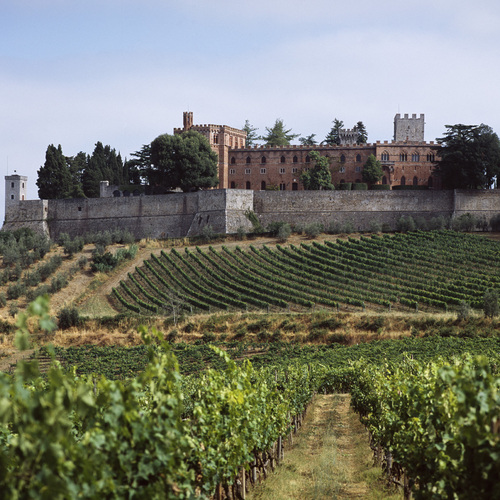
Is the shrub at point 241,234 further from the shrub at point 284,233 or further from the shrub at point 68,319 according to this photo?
the shrub at point 68,319

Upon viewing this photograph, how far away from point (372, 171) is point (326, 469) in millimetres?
52093

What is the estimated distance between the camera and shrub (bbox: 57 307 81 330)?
41.8m

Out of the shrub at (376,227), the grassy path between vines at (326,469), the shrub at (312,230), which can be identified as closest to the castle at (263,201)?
the shrub at (376,227)

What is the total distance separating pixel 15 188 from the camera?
208ft

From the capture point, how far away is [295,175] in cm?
6769

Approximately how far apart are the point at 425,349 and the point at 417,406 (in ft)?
75.8

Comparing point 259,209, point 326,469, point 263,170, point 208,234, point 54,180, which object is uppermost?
point 263,170

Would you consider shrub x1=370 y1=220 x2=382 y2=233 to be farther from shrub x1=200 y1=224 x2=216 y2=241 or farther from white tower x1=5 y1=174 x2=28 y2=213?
white tower x1=5 y1=174 x2=28 y2=213

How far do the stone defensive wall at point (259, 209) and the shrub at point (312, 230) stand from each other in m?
3.67

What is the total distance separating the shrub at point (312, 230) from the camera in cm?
5359

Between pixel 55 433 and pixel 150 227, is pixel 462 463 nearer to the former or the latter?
pixel 55 433

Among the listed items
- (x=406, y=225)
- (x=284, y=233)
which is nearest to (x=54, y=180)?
(x=284, y=233)

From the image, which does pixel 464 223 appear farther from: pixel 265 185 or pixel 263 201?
pixel 265 185

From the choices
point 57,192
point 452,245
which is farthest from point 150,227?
point 452,245
